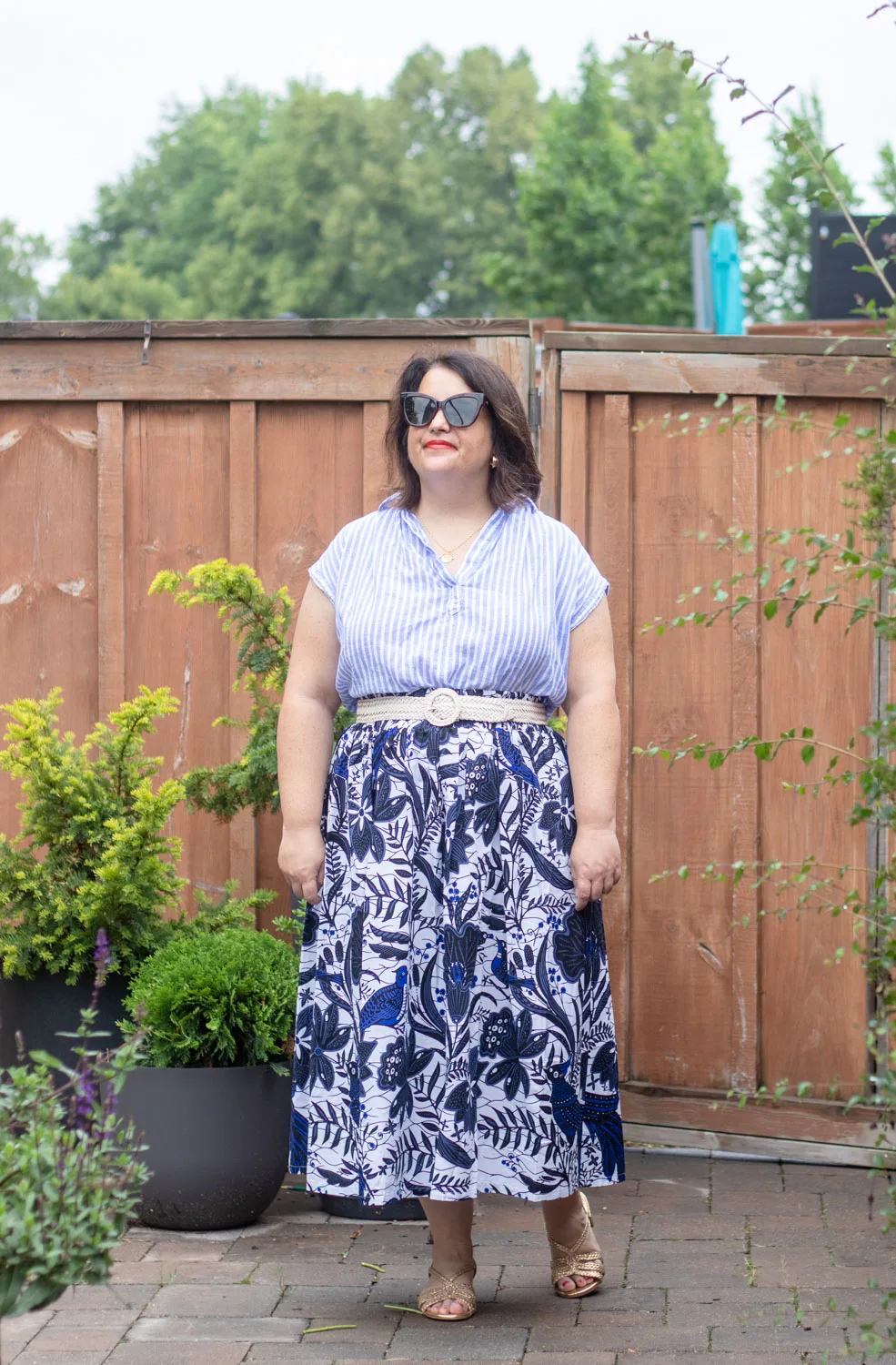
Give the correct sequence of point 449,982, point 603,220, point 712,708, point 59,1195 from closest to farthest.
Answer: point 59,1195 → point 449,982 → point 712,708 → point 603,220

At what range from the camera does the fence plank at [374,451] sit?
4.25 metres

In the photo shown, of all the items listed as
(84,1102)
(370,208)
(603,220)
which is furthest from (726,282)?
(370,208)

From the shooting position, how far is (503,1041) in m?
3.04

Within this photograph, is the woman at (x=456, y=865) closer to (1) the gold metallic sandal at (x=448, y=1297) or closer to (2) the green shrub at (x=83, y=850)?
(1) the gold metallic sandal at (x=448, y=1297)

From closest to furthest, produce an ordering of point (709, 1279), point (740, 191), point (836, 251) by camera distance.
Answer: point (709, 1279) < point (836, 251) < point (740, 191)

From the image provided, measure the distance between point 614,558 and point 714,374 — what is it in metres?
0.56

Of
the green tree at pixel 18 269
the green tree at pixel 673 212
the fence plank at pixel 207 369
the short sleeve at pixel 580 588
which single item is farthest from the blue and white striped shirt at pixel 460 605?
the green tree at pixel 18 269

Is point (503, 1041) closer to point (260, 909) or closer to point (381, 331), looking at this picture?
point (260, 909)

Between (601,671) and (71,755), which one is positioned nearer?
(601,671)

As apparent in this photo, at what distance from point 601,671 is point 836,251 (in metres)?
7.47

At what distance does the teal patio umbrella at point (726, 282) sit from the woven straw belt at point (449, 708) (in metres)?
6.70

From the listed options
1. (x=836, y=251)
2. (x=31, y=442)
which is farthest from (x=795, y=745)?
(x=836, y=251)

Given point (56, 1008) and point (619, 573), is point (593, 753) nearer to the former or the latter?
point (619, 573)

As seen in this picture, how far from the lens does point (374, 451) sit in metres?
4.25
